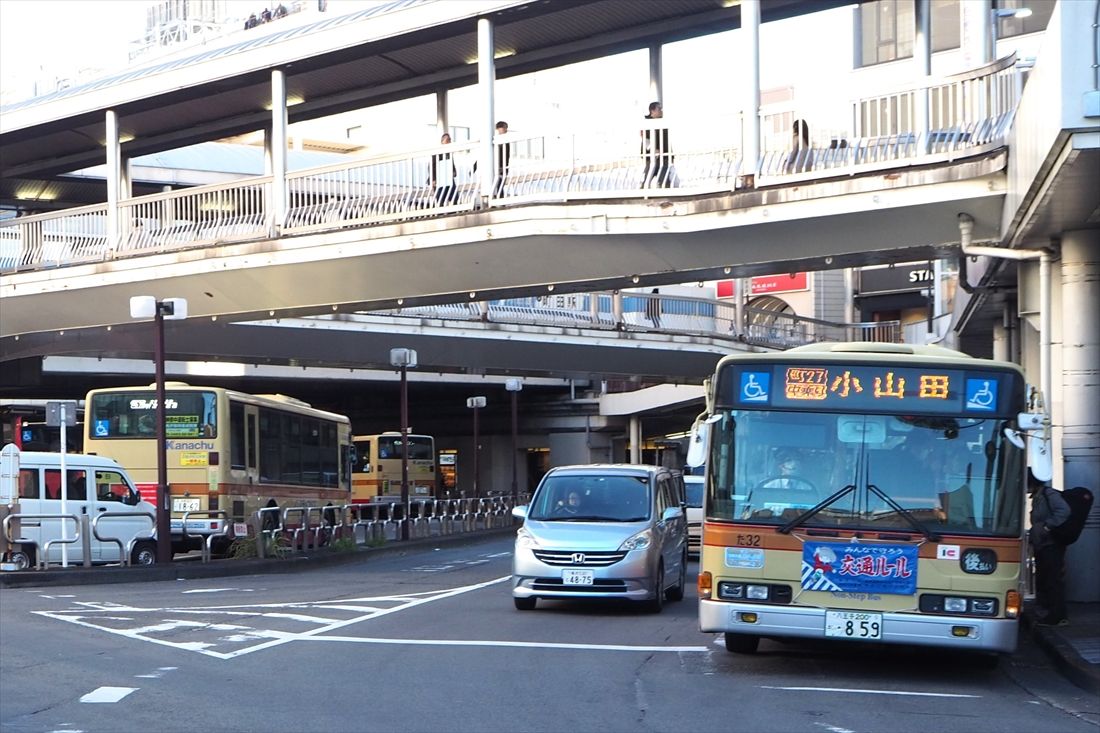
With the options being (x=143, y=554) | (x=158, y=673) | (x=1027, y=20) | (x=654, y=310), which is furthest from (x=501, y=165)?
(x=1027, y=20)

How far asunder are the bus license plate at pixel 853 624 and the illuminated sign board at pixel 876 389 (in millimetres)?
1762

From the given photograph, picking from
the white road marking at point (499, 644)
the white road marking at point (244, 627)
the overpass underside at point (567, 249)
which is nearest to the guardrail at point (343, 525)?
the overpass underside at point (567, 249)

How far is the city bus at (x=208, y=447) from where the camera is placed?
1093 inches

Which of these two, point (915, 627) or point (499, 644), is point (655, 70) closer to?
point (499, 644)

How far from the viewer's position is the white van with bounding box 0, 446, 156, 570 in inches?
893

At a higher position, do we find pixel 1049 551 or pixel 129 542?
pixel 1049 551

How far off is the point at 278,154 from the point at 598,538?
35.4 ft

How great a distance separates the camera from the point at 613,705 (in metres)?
10.1

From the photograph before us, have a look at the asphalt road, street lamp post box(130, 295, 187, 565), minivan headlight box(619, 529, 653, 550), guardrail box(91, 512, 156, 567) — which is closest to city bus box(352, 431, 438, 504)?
guardrail box(91, 512, 156, 567)

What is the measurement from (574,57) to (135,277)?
359 inches

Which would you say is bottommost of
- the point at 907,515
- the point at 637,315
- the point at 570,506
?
the point at 570,506

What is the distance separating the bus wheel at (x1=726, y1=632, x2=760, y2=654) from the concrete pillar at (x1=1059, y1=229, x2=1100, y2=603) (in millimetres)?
5722

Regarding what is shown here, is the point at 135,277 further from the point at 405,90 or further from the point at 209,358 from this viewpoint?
the point at 209,358

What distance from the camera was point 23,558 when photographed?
22.5 meters
